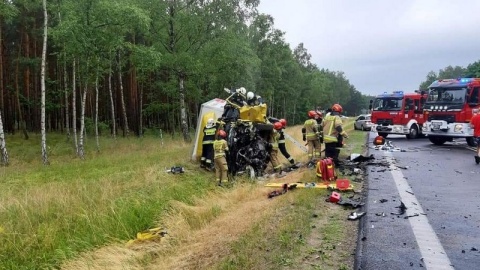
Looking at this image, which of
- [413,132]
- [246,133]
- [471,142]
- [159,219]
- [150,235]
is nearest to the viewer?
[150,235]

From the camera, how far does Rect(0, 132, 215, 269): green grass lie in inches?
261

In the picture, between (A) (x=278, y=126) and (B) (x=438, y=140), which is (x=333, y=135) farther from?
(B) (x=438, y=140)

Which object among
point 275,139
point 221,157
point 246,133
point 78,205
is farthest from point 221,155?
point 78,205

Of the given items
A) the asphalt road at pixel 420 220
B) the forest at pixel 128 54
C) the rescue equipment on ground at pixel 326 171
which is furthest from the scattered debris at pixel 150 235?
the forest at pixel 128 54

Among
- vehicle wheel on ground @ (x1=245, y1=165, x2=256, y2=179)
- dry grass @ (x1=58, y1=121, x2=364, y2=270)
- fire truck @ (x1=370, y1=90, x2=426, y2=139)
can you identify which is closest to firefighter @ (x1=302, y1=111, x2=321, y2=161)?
vehicle wheel on ground @ (x1=245, y1=165, x2=256, y2=179)

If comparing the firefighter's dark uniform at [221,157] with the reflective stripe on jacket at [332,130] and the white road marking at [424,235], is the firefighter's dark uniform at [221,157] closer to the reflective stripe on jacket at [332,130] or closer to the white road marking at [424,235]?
the reflective stripe on jacket at [332,130]

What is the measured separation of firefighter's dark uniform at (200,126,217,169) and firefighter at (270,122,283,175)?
166 cm

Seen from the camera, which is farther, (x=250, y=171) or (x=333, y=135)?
(x=250, y=171)

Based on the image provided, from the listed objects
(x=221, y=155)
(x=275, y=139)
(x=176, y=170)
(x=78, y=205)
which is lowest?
(x=78, y=205)

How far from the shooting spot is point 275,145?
1148cm

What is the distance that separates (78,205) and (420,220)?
20.6ft

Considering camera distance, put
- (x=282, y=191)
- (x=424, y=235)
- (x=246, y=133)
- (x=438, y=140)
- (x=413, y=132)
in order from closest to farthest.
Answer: (x=424, y=235) < (x=282, y=191) < (x=246, y=133) < (x=438, y=140) < (x=413, y=132)

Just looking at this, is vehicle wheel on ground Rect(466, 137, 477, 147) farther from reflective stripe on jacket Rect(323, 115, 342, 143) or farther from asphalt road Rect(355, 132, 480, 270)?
reflective stripe on jacket Rect(323, 115, 342, 143)

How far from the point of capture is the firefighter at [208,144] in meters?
11.5
